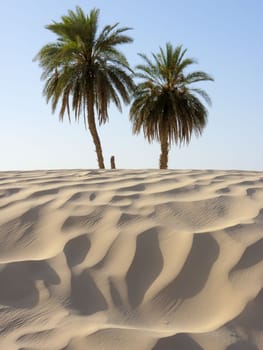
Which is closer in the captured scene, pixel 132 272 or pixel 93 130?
pixel 132 272

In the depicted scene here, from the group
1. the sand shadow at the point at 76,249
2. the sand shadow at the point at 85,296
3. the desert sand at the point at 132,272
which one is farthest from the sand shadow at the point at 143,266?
the sand shadow at the point at 76,249

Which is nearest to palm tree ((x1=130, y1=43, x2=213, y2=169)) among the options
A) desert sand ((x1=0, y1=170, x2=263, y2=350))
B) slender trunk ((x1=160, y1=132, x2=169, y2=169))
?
slender trunk ((x1=160, y1=132, x2=169, y2=169))

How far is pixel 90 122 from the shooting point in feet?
59.5

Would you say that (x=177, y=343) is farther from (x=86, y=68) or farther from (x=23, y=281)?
(x=86, y=68)

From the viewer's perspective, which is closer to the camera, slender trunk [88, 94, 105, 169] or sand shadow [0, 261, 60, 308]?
sand shadow [0, 261, 60, 308]

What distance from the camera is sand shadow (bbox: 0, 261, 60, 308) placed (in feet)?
6.20

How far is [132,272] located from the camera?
2113mm

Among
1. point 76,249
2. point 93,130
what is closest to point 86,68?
point 93,130

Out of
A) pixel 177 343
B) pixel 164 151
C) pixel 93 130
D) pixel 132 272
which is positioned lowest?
pixel 164 151

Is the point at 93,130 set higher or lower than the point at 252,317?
higher

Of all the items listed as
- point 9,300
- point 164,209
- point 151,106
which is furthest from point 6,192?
point 151,106

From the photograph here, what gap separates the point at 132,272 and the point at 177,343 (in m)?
0.54

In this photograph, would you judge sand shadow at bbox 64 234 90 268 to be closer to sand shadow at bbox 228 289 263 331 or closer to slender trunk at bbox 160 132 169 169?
sand shadow at bbox 228 289 263 331

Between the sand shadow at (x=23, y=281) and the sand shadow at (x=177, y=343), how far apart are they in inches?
21.9
